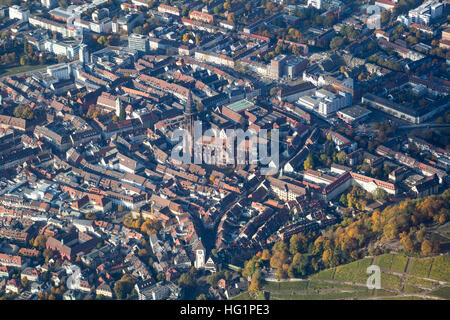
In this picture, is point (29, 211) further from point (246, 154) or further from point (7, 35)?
point (7, 35)

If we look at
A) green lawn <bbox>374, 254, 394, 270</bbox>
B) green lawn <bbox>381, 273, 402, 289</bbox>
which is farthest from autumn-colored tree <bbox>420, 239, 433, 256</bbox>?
green lawn <bbox>381, 273, 402, 289</bbox>

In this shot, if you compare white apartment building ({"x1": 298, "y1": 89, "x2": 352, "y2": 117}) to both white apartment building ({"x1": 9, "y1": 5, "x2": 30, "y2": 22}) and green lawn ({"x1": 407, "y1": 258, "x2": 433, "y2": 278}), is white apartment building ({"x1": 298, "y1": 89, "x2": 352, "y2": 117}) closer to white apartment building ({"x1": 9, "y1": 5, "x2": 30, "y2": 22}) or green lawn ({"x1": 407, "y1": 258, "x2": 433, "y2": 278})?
green lawn ({"x1": 407, "y1": 258, "x2": 433, "y2": 278})

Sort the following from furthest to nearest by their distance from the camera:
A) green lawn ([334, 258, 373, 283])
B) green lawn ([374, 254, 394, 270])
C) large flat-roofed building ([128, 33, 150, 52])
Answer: large flat-roofed building ([128, 33, 150, 52]) → green lawn ([374, 254, 394, 270]) → green lawn ([334, 258, 373, 283])

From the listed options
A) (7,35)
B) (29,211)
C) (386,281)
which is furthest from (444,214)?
(7,35)

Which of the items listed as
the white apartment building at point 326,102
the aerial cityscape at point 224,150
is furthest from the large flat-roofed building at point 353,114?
the white apartment building at point 326,102

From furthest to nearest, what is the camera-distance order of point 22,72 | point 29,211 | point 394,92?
point 22,72
point 394,92
point 29,211

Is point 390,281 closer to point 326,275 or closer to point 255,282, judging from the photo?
point 326,275

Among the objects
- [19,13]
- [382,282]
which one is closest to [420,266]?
[382,282]

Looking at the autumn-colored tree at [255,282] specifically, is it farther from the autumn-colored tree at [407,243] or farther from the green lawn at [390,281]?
the autumn-colored tree at [407,243]
